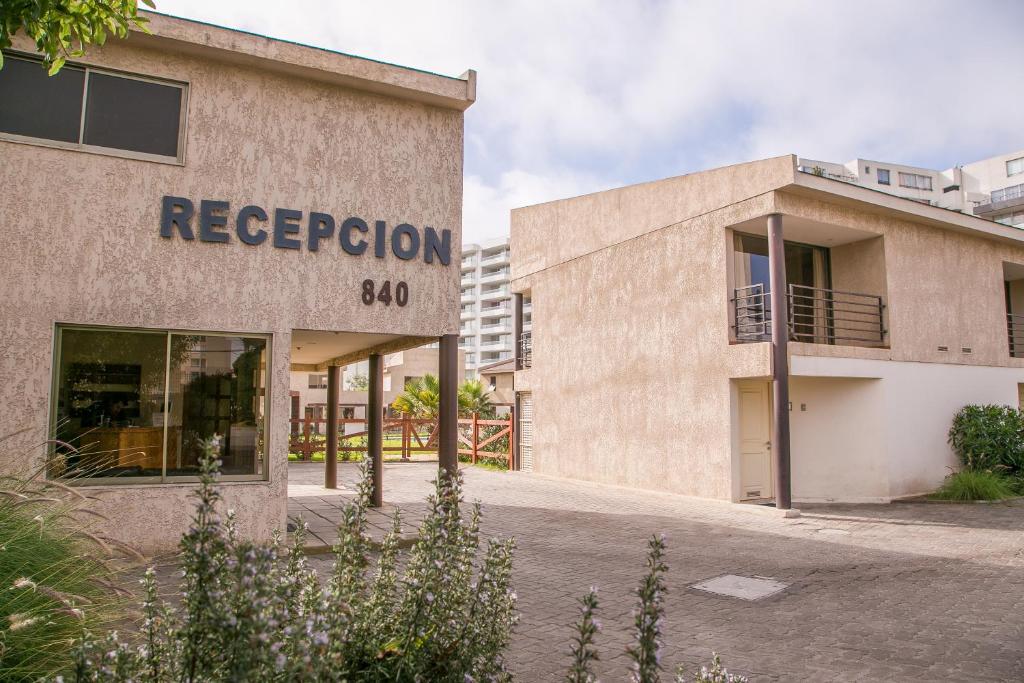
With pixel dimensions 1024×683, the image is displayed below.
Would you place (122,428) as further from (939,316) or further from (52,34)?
(939,316)

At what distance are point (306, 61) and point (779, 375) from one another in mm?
8866

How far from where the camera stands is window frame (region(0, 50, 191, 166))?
7504 mm

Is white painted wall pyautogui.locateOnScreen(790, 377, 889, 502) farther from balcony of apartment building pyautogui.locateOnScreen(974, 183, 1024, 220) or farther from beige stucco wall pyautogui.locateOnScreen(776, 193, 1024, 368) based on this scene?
balcony of apartment building pyautogui.locateOnScreen(974, 183, 1024, 220)

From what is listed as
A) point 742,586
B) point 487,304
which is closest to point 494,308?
point 487,304

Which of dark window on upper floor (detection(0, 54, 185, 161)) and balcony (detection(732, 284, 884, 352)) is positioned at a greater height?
dark window on upper floor (detection(0, 54, 185, 161))

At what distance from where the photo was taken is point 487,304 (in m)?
90.8

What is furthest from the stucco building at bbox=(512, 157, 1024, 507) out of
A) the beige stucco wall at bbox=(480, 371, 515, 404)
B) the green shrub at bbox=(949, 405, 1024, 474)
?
the beige stucco wall at bbox=(480, 371, 515, 404)

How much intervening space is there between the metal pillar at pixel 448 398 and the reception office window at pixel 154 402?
230 centimetres

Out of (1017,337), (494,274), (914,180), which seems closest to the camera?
(1017,337)

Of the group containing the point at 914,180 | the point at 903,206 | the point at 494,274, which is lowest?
the point at 903,206

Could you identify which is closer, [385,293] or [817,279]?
[385,293]

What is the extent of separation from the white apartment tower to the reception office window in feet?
256

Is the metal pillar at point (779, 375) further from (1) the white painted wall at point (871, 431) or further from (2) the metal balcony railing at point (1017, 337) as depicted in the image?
(2) the metal balcony railing at point (1017, 337)

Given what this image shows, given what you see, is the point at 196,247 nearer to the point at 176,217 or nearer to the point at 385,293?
the point at 176,217
